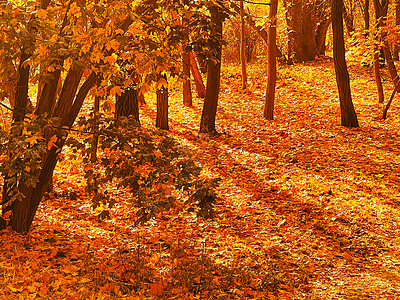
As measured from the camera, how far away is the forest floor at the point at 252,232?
566cm

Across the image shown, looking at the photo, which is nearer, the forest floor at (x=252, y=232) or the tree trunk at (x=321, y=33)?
the forest floor at (x=252, y=232)

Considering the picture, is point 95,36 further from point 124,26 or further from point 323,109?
point 323,109

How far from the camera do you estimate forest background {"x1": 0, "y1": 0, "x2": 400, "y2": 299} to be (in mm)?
5027

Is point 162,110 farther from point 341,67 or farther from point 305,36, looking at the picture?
point 305,36

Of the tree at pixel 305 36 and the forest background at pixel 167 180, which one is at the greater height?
the tree at pixel 305 36

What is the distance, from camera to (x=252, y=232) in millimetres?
7746

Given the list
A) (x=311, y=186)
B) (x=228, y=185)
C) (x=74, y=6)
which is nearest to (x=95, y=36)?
(x=74, y=6)

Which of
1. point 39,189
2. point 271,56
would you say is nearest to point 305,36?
point 271,56

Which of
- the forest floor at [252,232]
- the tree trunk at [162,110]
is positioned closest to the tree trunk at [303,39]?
the forest floor at [252,232]

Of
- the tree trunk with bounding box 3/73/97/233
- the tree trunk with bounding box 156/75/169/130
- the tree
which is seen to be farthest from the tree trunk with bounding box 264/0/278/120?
the tree trunk with bounding box 3/73/97/233

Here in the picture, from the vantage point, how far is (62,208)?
8.86 m

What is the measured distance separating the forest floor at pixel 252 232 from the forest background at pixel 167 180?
3 cm

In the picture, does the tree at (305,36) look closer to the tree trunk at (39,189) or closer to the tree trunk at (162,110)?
the tree trunk at (162,110)

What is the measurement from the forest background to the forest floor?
3 centimetres
